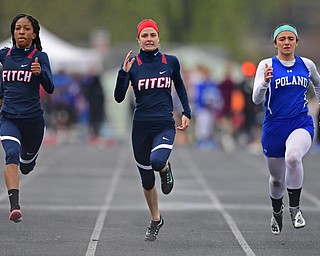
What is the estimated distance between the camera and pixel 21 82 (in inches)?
410

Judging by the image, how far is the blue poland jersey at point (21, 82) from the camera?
34.1 feet

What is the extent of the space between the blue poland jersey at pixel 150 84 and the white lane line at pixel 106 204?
4.28ft

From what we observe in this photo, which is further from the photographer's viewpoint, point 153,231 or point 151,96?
point 153,231

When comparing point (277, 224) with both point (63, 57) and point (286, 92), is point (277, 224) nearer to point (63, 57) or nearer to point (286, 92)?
point (286, 92)

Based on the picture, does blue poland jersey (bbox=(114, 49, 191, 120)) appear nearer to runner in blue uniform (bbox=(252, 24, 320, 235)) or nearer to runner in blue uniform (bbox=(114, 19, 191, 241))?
runner in blue uniform (bbox=(114, 19, 191, 241))

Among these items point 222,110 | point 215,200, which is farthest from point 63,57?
point 215,200

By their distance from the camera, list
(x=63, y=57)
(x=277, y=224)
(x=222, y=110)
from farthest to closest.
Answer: (x=63, y=57), (x=222, y=110), (x=277, y=224)

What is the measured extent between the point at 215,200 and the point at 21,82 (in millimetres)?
5275

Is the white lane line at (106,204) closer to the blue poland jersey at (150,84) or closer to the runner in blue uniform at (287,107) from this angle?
the blue poland jersey at (150,84)

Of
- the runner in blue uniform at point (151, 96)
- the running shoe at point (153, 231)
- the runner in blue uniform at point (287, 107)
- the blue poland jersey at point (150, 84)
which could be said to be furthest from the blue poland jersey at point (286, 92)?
the running shoe at point (153, 231)

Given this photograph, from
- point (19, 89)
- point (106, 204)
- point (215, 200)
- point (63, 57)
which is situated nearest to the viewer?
point (19, 89)

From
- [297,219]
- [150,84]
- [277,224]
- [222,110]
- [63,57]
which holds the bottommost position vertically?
[222,110]

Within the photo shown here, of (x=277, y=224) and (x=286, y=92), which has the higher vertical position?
(x=286, y=92)

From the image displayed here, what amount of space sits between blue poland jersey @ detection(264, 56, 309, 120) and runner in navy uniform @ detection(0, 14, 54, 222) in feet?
7.06
